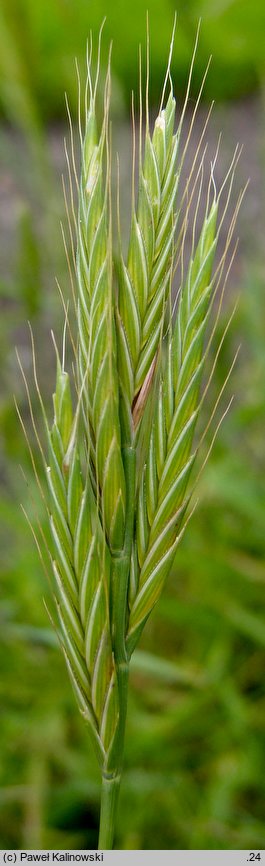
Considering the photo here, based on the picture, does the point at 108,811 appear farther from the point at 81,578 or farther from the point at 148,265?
the point at 148,265

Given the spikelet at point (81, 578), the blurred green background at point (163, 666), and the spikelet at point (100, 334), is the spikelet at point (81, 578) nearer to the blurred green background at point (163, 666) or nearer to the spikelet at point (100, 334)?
the spikelet at point (100, 334)

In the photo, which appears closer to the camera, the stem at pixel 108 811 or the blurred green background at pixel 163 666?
the stem at pixel 108 811

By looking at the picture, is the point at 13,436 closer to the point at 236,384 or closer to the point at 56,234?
the point at 56,234

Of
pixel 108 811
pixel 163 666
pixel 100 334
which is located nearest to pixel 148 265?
pixel 100 334

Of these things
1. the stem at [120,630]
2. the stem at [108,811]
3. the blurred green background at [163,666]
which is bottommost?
the blurred green background at [163,666]

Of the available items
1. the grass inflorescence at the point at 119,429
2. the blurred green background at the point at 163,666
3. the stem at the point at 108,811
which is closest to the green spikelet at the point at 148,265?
the grass inflorescence at the point at 119,429

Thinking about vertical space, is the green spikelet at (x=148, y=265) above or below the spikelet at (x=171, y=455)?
above

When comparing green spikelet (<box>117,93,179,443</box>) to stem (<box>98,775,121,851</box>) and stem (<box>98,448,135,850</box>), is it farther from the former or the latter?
stem (<box>98,775,121,851</box>)
